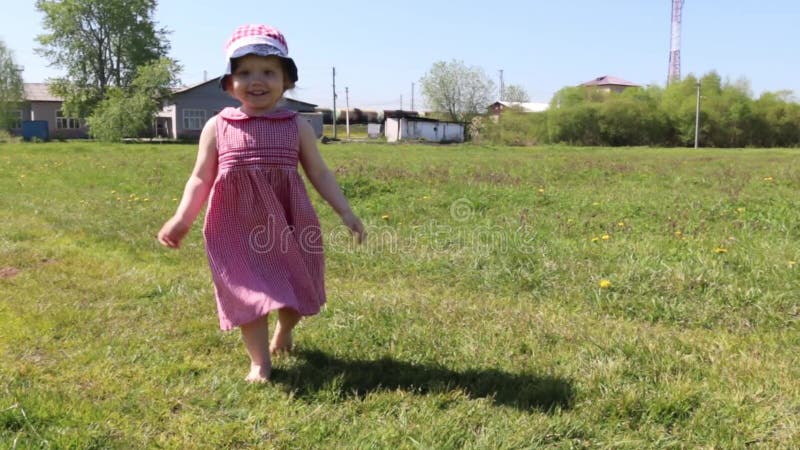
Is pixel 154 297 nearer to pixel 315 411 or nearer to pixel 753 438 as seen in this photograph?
pixel 315 411

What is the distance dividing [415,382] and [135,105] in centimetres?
4467

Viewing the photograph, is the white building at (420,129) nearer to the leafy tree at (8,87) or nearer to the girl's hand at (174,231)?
the leafy tree at (8,87)

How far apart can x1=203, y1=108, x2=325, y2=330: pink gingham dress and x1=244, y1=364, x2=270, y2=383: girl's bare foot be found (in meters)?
0.24

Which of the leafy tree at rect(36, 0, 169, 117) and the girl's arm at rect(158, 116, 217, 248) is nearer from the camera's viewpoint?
the girl's arm at rect(158, 116, 217, 248)

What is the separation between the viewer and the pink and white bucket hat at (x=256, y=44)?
110 inches

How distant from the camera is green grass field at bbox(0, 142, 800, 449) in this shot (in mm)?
2490

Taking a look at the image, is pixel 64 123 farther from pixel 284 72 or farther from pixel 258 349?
pixel 258 349

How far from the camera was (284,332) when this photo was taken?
10.7 ft

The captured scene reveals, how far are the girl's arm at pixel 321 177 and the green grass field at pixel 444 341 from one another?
2.26 ft

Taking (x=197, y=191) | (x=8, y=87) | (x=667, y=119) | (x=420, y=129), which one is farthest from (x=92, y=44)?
(x=197, y=191)

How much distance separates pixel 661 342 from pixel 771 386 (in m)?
0.65

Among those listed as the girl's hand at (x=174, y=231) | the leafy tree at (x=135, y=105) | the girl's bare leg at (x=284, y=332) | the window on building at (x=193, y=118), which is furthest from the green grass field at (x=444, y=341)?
the window on building at (x=193, y=118)

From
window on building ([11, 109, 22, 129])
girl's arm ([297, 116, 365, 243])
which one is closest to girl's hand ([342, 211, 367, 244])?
girl's arm ([297, 116, 365, 243])

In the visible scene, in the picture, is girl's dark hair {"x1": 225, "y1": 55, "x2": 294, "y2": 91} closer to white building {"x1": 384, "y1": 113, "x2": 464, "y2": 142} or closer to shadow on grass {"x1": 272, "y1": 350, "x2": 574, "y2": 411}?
shadow on grass {"x1": 272, "y1": 350, "x2": 574, "y2": 411}
